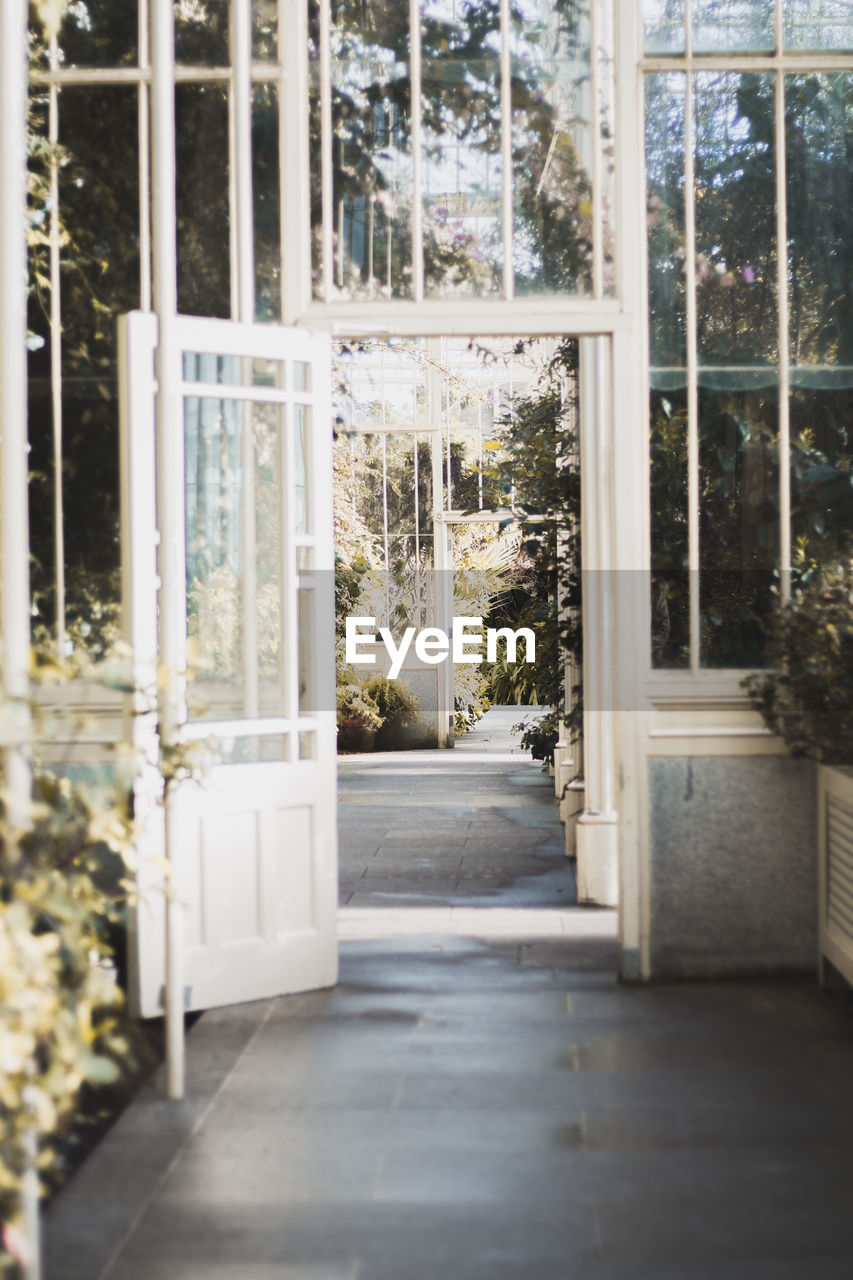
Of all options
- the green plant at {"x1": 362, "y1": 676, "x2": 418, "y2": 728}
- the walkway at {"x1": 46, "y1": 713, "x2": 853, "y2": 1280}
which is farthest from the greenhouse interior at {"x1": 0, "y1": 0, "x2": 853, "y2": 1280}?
the green plant at {"x1": 362, "y1": 676, "x2": 418, "y2": 728}

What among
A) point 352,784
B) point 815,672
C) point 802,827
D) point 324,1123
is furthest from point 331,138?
point 352,784

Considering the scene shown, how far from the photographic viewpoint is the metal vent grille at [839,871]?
4.06 metres

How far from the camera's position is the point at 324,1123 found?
3.27 m

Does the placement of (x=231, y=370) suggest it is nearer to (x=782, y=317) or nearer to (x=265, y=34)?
(x=265, y=34)

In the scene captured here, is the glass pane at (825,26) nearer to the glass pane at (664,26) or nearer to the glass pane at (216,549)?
the glass pane at (664,26)

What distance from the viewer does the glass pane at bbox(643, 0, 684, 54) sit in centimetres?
449

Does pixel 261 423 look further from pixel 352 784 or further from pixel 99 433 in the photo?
pixel 352 784

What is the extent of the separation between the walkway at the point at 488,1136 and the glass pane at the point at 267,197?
2.35 m

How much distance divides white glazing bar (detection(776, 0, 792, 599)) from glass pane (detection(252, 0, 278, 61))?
66.6 inches

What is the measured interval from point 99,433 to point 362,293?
1013 mm

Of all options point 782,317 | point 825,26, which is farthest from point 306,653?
point 825,26

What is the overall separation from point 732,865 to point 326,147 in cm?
279

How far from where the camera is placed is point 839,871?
420cm

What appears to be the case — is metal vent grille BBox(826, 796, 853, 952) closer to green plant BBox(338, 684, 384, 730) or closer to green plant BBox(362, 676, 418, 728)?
green plant BBox(338, 684, 384, 730)
